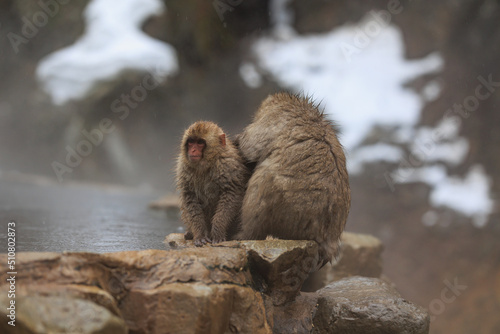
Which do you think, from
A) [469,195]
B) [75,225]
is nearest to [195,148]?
[75,225]

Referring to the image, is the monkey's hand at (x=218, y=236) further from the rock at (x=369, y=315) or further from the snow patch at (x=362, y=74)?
the snow patch at (x=362, y=74)

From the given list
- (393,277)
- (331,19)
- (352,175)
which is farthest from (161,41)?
(393,277)

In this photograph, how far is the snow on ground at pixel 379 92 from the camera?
9852 millimetres

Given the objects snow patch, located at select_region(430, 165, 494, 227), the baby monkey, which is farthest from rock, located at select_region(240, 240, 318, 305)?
snow patch, located at select_region(430, 165, 494, 227)

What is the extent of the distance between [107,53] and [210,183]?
7.88 metres

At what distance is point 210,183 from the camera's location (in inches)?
138

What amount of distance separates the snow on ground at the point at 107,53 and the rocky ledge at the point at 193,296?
7.28 metres

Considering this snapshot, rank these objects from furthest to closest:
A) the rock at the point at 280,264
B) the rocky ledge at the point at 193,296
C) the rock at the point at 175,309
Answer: the rock at the point at 280,264 < the rock at the point at 175,309 < the rocky ledge at the point at 193,296

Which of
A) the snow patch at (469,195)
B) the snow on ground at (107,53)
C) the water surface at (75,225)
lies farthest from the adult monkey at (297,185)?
the snow patch at (469,195)

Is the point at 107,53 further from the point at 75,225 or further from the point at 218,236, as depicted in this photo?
the point at 218,236

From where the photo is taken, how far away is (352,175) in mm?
10086

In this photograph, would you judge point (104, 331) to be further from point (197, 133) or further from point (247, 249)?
point (197, 133)

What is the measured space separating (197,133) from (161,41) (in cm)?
729

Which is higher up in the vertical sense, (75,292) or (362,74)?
(362,74)
